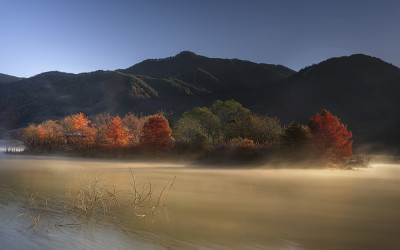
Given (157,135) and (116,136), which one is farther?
(116,136)

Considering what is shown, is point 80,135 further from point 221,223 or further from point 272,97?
point 272,97

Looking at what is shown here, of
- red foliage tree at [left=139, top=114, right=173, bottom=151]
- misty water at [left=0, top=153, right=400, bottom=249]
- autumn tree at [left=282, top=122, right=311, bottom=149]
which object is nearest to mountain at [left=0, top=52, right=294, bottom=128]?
red foliage tree at [left=139, top=114, right=173, bottom=151]

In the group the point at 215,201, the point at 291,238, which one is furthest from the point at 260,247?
the point at 215,201

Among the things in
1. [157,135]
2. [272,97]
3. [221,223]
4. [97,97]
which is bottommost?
[221,223]

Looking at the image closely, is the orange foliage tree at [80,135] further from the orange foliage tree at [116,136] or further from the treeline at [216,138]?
the orange foliage tree at [116,136]

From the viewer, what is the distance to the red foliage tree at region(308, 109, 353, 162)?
29500 millimetres

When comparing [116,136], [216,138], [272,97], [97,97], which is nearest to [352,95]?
[272,97]

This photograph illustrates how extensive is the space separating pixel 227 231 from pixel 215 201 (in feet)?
15.8

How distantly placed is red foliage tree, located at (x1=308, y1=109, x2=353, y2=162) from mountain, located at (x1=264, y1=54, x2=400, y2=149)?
48476mm

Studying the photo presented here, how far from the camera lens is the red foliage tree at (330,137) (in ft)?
96.8

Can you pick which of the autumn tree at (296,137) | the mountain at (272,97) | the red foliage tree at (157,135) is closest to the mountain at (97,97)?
the mountain at (272,97)

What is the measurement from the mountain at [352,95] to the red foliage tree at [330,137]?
159ft

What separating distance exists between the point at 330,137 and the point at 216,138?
802 inches

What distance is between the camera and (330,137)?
29.6m
